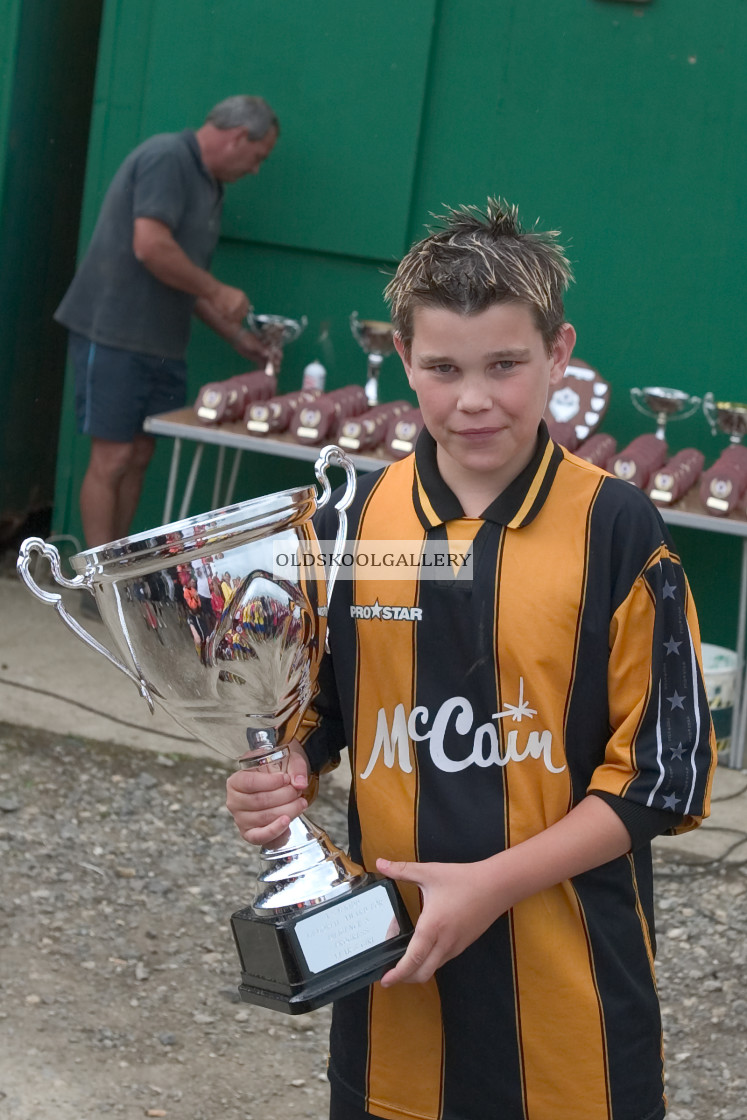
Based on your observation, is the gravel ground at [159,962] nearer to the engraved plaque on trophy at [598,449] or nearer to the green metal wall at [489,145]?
the engraved plaque on trophy at [598,449]

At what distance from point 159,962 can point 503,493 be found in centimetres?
183

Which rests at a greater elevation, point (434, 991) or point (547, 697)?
point (547, 697)

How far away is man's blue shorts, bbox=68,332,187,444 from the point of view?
15.6ft

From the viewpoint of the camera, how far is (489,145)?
474cm

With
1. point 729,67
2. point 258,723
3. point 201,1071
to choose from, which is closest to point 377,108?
point 729,67

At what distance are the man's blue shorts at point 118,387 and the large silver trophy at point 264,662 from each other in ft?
11.4

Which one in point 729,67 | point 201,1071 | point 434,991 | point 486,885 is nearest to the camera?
point 486,885

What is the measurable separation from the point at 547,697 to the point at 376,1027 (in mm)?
418

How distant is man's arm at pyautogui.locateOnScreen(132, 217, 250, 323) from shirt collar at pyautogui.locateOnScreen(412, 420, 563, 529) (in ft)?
11.0

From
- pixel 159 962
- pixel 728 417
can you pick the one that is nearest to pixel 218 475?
pixel 728 417

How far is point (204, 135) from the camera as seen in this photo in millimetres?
4648

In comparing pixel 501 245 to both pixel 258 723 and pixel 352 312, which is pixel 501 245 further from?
pixel 352 312

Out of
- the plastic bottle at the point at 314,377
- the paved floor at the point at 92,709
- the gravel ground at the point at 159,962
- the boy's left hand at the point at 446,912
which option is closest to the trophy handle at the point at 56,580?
the boy's left hand at the point at 446,912

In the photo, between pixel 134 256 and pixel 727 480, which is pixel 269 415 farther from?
pixel 727 480
